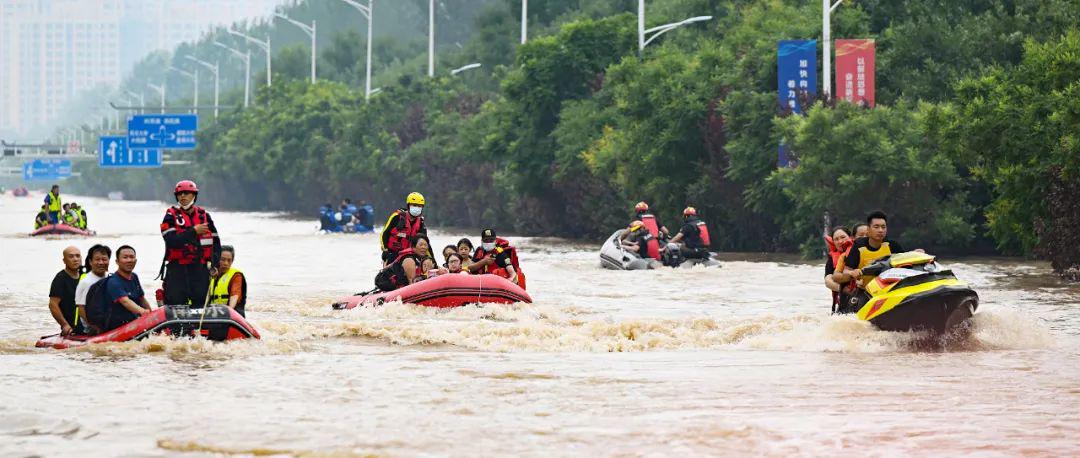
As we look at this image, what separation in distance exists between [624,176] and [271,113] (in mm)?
54855

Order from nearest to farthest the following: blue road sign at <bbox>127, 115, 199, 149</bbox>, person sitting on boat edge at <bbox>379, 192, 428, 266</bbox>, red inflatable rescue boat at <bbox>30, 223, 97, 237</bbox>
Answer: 1. person sitting on boat edge at <bbox>379, 192, 428, 266</bbox>
2. red inflatable rescue boat at <bbox>30, 223, 97, 237</bbox>
3. blue road sign at <bbox>127, 115, 199, 149</bbox>

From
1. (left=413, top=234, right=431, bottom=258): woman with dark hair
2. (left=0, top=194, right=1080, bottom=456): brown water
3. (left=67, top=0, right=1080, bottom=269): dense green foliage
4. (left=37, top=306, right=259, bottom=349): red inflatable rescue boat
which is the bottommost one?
(left=0, top=194, right=1080, bottom=456): brown water

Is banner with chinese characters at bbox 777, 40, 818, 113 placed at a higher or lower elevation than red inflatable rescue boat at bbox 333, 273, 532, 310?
higher

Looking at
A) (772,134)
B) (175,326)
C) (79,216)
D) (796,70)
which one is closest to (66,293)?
(175,326)

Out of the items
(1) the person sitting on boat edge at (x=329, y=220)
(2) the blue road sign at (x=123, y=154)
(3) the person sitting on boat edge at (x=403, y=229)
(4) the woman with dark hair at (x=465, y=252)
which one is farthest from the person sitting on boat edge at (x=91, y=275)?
(2) the blue road sign at (x=123, y=154)

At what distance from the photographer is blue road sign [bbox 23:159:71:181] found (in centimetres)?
14750

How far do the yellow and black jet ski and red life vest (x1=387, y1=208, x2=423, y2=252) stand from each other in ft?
24.8

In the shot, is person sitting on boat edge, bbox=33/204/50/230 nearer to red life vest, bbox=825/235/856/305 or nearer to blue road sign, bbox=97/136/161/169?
red life vest, bbox=825/235/856/305

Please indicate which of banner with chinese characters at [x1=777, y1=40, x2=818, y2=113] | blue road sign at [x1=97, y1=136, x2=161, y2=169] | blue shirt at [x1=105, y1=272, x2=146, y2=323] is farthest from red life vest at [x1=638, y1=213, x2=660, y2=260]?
blue road sign at [x1=97, y1=136, x2=161, y2=169]

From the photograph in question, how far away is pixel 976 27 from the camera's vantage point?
42531 millimetres

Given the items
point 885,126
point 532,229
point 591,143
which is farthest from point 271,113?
point 885,126

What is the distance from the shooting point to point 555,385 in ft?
50.4

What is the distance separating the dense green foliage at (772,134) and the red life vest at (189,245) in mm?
16163

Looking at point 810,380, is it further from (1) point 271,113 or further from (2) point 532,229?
(1) point 271,113
